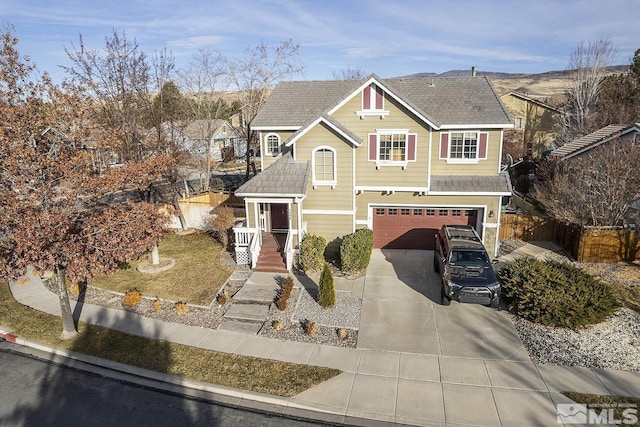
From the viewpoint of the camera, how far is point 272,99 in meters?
22.4

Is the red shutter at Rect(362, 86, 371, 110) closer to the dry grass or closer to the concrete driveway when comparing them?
the concrete driveway

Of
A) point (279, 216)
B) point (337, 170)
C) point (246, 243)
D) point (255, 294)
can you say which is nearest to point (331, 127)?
point (337, 170)

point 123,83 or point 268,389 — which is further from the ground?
point 123,83

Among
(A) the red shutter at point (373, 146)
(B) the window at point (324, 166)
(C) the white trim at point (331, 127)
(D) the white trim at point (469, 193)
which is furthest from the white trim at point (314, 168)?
(D) the white trim at point (469, 193)

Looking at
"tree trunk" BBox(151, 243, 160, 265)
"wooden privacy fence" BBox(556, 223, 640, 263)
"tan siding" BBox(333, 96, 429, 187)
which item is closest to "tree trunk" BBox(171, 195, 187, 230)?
"tree trunk" BBox(151, 243, 160, 265)

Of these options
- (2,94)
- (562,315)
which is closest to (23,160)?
(2,94)

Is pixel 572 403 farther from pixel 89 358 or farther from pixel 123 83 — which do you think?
pixel 123 83

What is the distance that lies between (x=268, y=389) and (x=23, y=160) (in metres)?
9.96

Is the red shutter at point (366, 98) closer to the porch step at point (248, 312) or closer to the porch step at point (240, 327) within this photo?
the porch step at point (248, 312)

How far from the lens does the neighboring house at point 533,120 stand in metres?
45.5

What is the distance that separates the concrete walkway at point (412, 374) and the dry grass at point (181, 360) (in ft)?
0.92

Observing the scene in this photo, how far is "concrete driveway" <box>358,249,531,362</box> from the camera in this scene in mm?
12555

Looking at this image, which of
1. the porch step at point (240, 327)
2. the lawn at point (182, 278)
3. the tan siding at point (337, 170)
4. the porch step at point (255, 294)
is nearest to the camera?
the porch step at point (240, 327)

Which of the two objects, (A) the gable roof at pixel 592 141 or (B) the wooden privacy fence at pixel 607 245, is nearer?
(B) the wooden privacy fence at pixel 607 245
